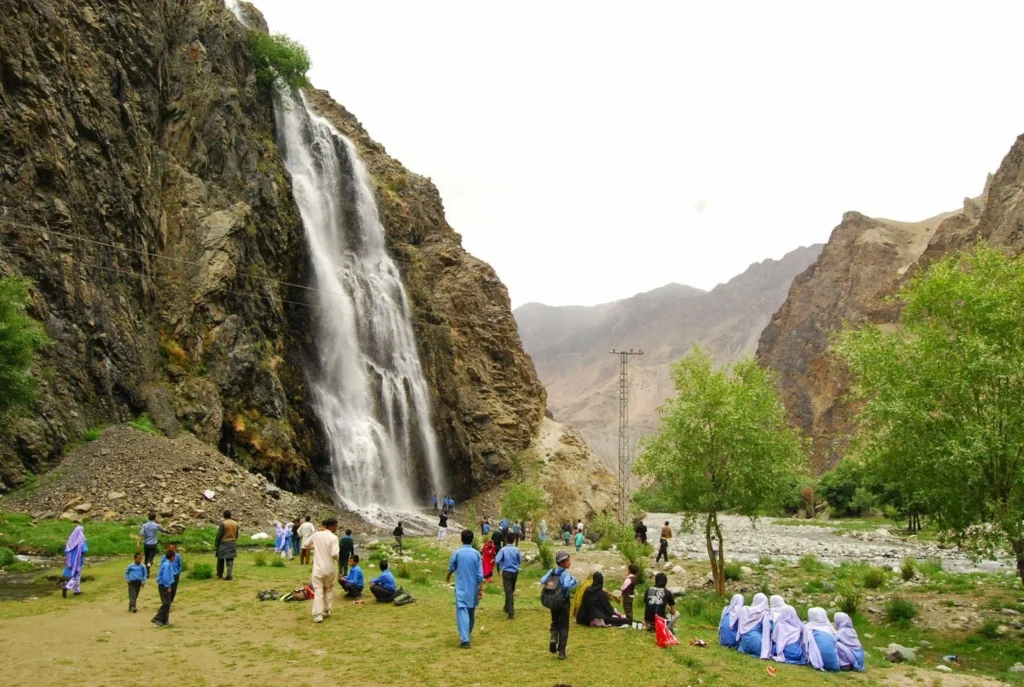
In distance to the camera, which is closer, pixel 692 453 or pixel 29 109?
pixel 692 453

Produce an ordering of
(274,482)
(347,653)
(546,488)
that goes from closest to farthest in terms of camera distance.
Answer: (347,653)
(274,482)
(546,488)

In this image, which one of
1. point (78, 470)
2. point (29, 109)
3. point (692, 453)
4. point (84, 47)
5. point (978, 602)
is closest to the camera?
point (978, 602)

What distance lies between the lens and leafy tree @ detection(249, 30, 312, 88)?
187 feet

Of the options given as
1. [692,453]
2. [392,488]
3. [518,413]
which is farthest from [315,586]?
[518,413]

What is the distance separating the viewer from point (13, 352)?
77.5 ft

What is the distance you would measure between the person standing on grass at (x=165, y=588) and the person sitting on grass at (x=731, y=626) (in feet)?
32.9

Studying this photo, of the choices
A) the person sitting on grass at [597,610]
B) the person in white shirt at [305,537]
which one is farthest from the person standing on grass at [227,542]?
the person sitting on grass at [597,610]

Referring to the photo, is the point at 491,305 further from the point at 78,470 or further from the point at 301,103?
the point at 78,470

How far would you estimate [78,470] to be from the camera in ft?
91.7

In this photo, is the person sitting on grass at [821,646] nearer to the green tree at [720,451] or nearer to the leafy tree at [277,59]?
the green tree at [720,451]

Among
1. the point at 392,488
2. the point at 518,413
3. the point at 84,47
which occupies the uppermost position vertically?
the point at 84,47

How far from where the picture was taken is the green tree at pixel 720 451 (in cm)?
2186

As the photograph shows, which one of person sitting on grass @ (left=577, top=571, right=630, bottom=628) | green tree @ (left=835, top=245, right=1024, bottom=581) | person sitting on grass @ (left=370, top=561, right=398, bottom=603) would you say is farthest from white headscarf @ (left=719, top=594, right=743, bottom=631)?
person sitting on grass @ (left=370, top=561, right=398, bottom=603)

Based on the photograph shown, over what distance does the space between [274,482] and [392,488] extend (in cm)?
952
